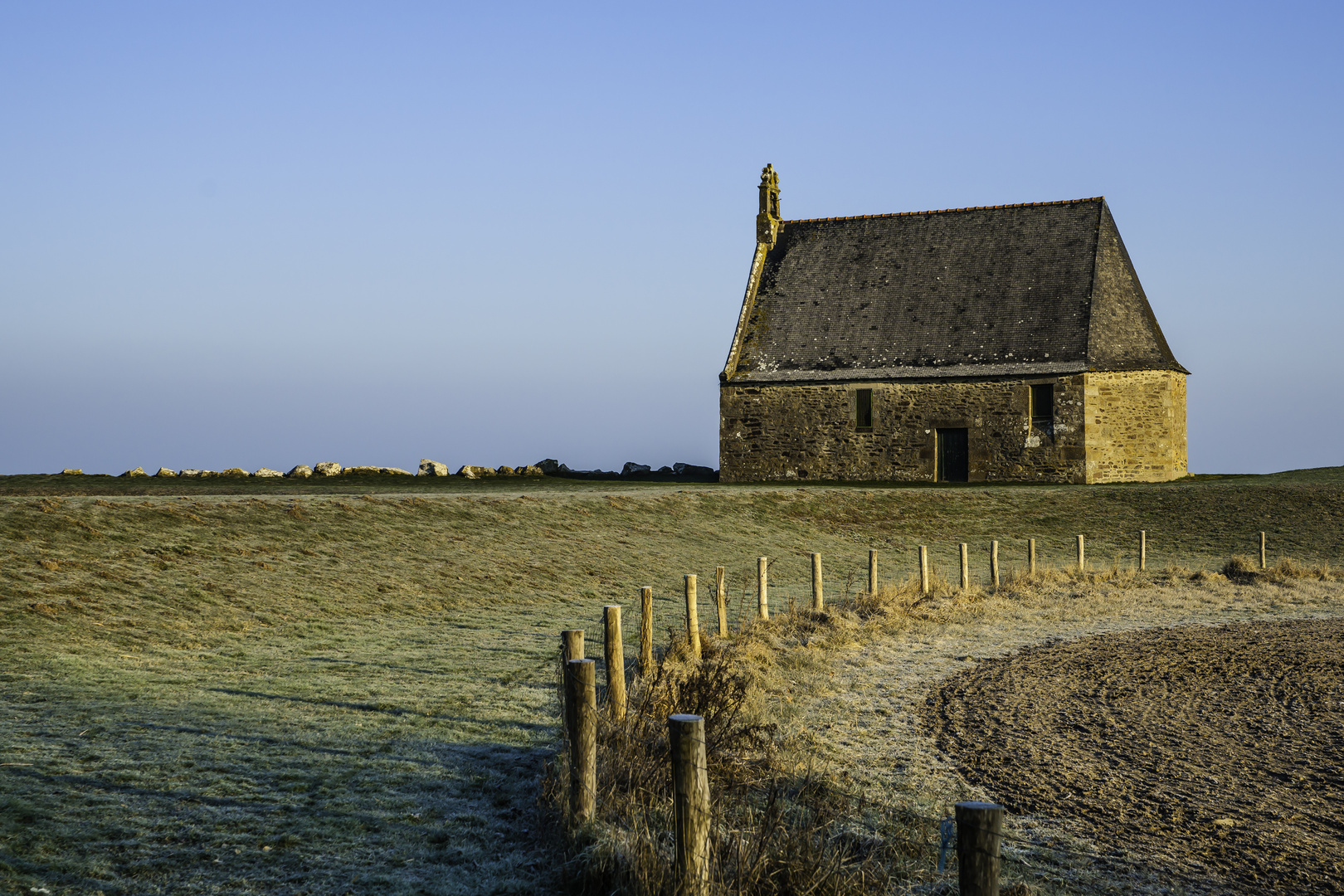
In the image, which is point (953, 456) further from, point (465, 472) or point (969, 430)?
point (465, 472)

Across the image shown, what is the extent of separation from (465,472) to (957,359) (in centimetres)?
1688

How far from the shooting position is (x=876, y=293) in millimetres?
39375

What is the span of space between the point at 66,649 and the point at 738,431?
29039 millimetres

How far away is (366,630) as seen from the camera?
1415cm

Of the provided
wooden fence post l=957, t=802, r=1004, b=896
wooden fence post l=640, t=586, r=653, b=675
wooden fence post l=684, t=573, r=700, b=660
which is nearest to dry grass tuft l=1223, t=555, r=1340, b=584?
wooden fence post l=684, t=573, r=700, b=660

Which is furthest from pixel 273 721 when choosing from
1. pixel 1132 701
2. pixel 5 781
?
pixel 1132 701

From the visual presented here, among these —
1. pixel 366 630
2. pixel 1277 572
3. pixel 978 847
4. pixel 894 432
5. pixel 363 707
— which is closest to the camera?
pixel 978 847

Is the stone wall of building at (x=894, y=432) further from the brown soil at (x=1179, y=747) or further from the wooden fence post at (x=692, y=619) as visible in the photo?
the wooden fence post at (x=692, y=619)

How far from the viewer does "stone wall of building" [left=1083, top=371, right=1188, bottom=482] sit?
35062 millimetres

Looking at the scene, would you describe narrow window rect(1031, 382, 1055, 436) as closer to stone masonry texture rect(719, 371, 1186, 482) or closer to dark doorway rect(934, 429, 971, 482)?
stone masonry texture rect(719, 371, 1186, 482)

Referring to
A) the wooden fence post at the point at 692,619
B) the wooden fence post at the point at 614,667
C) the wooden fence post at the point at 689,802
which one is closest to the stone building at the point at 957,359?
the wooden fence post at the point at 692,619

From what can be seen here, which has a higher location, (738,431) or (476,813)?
(738,431)

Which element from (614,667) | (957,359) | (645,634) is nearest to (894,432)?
(957,359)

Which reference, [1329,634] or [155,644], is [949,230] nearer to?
[1329,634]
